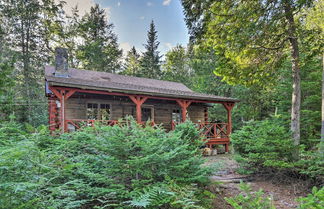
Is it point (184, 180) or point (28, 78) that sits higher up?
point (28, 78)

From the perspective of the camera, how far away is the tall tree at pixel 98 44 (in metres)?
20.9

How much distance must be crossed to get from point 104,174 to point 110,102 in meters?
7.69

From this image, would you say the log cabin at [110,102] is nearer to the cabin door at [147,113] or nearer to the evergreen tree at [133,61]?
the cabin door at [147,113]

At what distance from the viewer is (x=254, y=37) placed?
591cm

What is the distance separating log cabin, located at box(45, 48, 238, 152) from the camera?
766 centimetres

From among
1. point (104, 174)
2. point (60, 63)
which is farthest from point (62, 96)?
point (104, 174)

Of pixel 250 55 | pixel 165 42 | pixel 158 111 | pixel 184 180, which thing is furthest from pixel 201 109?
pixel 165 42

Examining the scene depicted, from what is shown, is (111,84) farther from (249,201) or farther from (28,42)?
(28,42)

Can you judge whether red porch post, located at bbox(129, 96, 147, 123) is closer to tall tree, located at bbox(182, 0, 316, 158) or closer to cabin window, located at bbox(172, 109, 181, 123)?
tall tree, located at bbox(182, 0, 316, 158)

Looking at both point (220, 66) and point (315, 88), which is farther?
point (315, 88)

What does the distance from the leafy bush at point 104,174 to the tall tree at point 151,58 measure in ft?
73.2

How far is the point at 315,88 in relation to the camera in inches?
407

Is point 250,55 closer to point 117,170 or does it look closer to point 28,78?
point 117,170

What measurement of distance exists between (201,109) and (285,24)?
810cm
